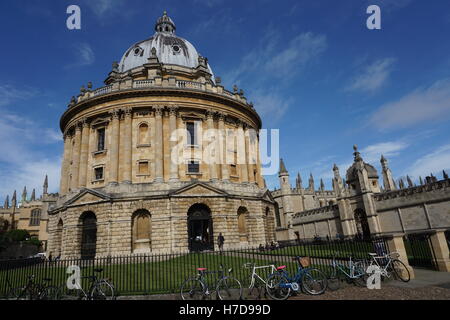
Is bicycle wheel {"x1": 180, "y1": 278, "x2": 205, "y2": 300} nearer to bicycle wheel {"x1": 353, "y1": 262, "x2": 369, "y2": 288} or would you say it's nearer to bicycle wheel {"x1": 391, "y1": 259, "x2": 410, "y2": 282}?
bicycle wheel {"x1": 353, "y1": 262, "x2": 369, "y2": 288}

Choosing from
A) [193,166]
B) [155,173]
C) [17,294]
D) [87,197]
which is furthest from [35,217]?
[17,294]

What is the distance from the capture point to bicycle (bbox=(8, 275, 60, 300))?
951 cm

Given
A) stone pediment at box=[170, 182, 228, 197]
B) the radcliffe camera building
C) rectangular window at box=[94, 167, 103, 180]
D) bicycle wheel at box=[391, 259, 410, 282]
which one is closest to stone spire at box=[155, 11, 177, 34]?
the radcliffe camera building

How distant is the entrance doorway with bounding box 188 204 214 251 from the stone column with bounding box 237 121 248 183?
20.4 ft

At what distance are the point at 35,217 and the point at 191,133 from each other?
62516 mm

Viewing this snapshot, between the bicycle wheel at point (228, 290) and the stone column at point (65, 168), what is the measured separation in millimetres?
26810

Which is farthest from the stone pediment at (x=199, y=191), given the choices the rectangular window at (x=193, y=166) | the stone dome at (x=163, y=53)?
the stone dome at (x=163, y=53)

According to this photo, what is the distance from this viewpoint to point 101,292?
29.5 ft

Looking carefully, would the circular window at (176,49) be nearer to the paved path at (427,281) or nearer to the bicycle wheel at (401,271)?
the bicycle wheel at (401,271)

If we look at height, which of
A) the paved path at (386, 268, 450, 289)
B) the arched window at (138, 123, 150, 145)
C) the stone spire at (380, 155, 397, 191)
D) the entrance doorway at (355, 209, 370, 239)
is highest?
the arched window at (138, 123, 150, 145)

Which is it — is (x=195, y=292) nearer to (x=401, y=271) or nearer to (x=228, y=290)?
(x=228, y=290)

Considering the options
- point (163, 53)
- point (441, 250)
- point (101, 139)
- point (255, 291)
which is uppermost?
point (163, 53)

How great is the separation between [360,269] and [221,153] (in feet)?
62.3
